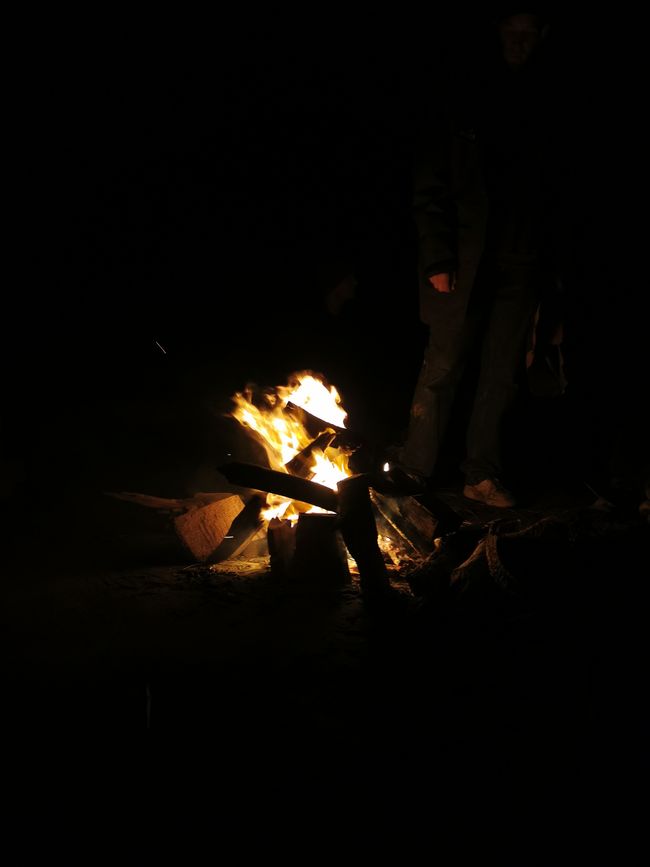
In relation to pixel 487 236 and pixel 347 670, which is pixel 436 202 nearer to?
pixel 487 236

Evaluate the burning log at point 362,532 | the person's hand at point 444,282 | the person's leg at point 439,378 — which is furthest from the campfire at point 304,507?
the person's hand at point 444,282

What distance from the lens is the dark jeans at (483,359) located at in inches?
164

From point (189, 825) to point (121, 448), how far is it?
3997mm

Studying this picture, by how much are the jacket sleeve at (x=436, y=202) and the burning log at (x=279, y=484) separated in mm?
1817

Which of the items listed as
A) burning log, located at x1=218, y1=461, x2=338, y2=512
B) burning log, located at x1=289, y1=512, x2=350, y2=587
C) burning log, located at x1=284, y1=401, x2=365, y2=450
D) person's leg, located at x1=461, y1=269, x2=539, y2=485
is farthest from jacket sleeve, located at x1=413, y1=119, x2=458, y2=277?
burning log, located at x1=289, y1=512, x2=350, y2=587

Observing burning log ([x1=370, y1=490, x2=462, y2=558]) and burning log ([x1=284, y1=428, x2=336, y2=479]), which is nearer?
burning log ([x1=370, y1=490, x2=462, y2=558])

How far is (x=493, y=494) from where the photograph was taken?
4.08 metres

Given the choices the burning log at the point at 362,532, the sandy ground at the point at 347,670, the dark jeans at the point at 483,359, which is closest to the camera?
the sandy ground at the point at 347,670

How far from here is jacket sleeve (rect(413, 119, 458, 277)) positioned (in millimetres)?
4023

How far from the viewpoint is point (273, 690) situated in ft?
→ 6.97

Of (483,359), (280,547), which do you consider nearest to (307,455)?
(280,547)

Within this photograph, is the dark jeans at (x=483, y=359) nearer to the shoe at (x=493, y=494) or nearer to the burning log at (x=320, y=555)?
the shoe at (x=493, y=494)

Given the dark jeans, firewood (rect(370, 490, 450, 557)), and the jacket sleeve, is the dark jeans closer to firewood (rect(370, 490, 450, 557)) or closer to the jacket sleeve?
the jacket sleeve

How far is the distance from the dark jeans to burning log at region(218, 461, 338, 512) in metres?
1.15
